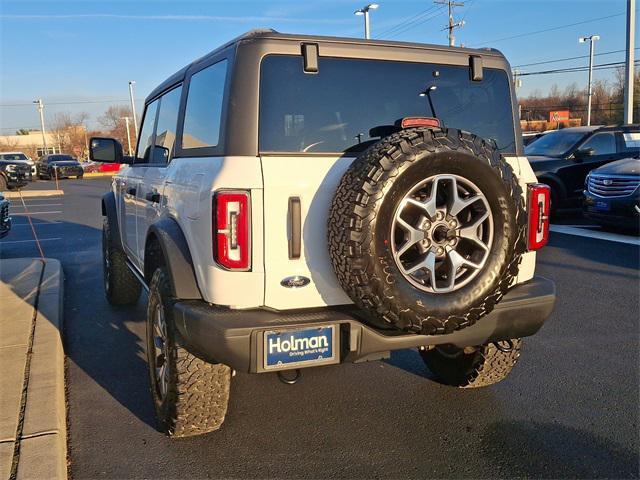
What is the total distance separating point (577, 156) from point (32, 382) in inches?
405

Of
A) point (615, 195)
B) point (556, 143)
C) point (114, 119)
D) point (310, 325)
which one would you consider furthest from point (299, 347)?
point (114, 119)

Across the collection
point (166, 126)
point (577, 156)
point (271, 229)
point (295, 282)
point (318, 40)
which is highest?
point (318, 40)

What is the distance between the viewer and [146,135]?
15.7 ft

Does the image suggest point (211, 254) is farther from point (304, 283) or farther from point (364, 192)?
point (364, 192)

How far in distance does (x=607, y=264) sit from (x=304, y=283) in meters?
5.86

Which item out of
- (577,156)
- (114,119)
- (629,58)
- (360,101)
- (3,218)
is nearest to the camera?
(360,101)

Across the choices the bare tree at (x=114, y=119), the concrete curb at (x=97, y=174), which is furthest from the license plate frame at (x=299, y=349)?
the bare tree at (x=114, y=119)

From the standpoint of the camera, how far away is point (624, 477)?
107 inches

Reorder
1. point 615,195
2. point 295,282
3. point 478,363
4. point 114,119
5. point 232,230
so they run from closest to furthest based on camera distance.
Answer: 1. point 232,230
2. point 295,282
3. point 478,363
4. point 615,195
5. point 114,119

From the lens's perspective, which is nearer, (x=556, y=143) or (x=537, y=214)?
(x=537, y=214)

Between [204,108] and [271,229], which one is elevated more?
[204,108]

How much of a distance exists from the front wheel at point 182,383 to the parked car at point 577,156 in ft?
30.3

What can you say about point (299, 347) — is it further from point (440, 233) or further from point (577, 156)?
point (577, 156)

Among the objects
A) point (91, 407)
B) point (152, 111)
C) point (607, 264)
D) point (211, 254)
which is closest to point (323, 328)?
point (211, 254)
